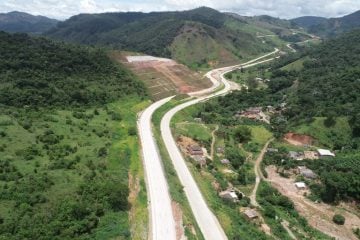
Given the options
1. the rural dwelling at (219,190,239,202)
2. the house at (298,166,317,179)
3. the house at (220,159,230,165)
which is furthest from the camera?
the house at (220,159,230,165)

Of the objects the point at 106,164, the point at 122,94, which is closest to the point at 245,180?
the point at 106,164

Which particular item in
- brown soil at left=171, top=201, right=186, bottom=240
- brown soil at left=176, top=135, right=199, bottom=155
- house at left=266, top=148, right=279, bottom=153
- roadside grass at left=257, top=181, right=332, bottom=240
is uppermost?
brown soil at left=176, top=135, right=199, bottom=155

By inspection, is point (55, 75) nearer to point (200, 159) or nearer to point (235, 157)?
point (200, 159)

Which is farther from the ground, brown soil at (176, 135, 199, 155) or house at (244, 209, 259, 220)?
brown soil at (176, 135, 199, 155)

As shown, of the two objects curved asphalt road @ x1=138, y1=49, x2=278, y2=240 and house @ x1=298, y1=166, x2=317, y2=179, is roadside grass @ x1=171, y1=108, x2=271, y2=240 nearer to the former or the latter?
curved asphalt road @ x1=138, y1=49, x2=278, y2=240

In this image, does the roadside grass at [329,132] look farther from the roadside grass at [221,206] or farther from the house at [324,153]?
the roadside grass at [221,206]

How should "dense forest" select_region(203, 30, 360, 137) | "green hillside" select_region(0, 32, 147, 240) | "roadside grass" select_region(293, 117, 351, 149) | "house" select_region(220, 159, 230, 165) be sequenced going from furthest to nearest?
1. "dense forest" select_region(203, 30, 360, 137)
2. "roadside grass" select_region(293, 117, 351, 149)
3. "house" select_region(220, 159, 230, 165)
4. "green hillside" select_region(0, 32, 147, 240)

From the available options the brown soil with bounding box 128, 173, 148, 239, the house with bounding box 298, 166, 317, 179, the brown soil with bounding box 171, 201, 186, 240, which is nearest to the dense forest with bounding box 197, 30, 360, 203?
the house with bounding box 298, 166, 317, 179

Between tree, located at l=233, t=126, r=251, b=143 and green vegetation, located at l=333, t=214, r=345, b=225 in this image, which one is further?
tree, located at l=233, t=126, r=251, b=143
